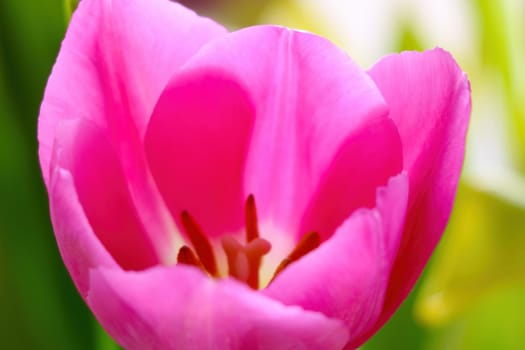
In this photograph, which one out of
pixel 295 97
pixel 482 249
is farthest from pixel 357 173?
pixel 482 249

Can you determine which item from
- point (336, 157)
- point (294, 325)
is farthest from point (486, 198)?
point (294, 325)

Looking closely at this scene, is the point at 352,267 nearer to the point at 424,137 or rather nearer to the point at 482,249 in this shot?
the point at 424,137

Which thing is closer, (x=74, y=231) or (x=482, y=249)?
(x=74, y=231)

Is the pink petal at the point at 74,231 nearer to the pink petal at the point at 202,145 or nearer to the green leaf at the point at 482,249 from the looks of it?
the pink petal at the point at 202,145

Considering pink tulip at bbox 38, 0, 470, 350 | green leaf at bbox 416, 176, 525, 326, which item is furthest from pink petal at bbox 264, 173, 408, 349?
green leaf at bbox 416, 176, 525, 326

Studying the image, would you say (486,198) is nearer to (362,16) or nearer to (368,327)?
(368,327)

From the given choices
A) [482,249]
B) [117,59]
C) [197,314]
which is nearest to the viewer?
[197,314]
